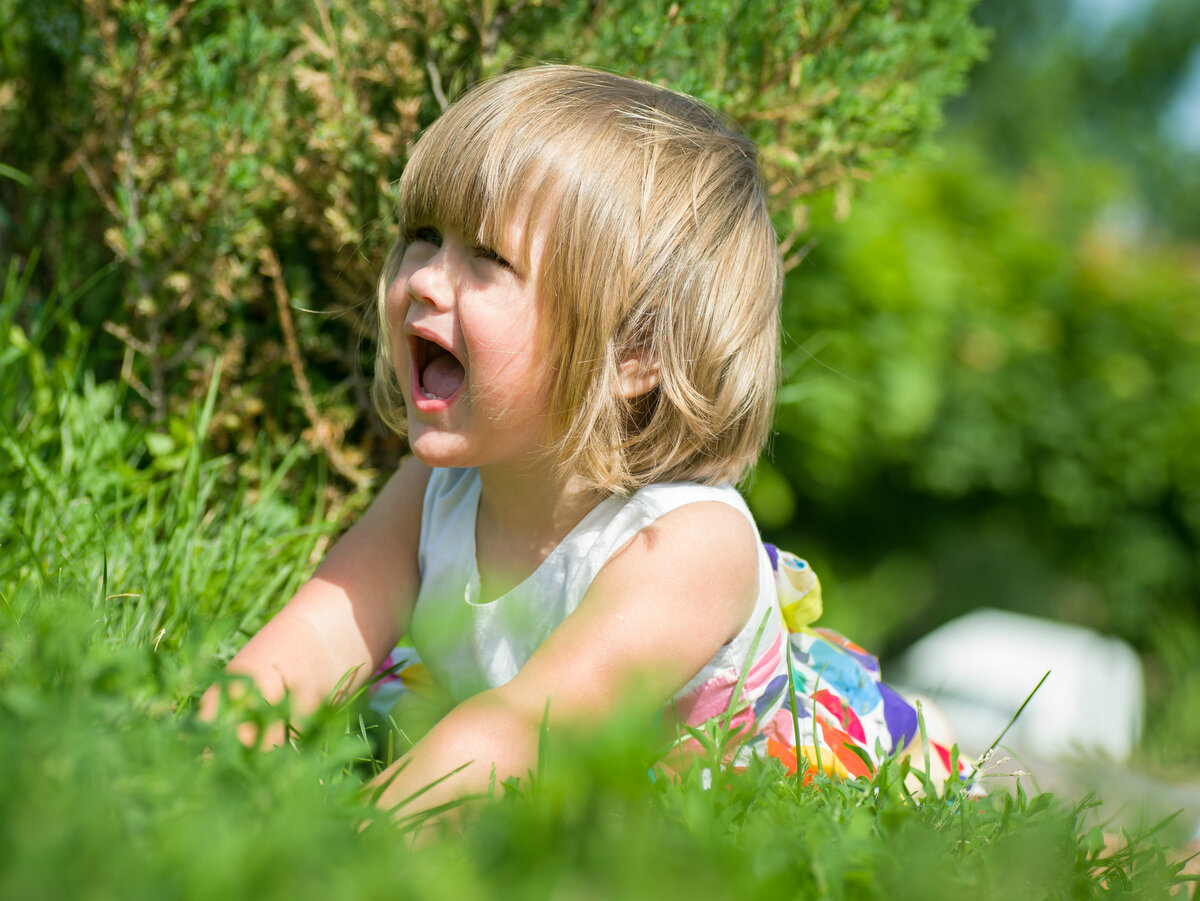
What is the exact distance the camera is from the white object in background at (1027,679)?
12.9 ft

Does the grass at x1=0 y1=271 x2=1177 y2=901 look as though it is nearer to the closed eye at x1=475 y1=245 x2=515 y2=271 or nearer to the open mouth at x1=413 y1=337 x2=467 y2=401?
the open mouth at x1=413 y1=337 x2=467 y2=401

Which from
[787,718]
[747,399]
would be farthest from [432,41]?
[787,718]

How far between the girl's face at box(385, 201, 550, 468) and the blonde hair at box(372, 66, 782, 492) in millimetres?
29

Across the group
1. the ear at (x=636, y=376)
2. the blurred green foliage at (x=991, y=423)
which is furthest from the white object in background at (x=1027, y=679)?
the ear at (x=636, y=376)

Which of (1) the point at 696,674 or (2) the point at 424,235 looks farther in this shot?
(2) the point at 424,235

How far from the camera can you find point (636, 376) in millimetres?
1837

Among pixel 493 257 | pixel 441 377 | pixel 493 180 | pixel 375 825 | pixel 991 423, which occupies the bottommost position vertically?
pixel 991 423

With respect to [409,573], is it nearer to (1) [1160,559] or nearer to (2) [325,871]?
(2) [325,871]

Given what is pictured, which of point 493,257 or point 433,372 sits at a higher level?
point 493,257

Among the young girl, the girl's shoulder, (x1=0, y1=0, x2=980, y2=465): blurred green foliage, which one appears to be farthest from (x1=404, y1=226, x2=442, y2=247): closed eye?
the girl's shoulder

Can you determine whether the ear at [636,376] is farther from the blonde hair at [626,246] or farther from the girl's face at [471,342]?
the girl's face at [471,342]

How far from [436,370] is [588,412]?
31 cm

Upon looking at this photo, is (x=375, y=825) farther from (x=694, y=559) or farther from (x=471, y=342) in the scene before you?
(x=471, y=342)

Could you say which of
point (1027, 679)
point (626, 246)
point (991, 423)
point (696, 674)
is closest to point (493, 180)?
point (626, 246)
